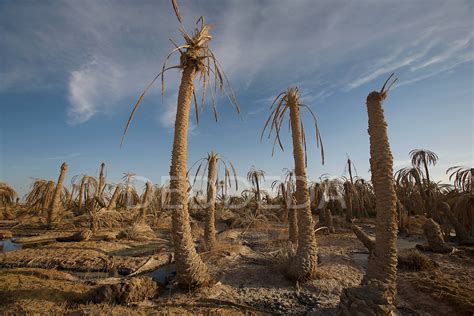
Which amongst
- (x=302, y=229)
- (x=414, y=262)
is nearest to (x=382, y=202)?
(x=302, y=229)

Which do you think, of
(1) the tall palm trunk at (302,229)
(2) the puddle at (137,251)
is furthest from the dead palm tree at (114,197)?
(1) the tall palm trunk at (302,229)

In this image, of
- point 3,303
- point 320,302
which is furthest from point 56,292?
point 320,302

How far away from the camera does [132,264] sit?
8617 mm

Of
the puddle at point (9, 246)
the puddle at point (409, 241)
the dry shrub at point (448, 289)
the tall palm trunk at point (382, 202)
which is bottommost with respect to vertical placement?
the puddle at point (409, 241)

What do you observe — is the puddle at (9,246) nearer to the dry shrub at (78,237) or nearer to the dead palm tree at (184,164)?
the dry shrub at (78,237)

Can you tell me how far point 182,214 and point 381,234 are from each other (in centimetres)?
446

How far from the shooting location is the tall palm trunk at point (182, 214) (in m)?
5.73

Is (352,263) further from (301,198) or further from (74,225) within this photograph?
(74,225)

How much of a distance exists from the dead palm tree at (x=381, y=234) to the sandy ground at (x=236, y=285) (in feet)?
3.00

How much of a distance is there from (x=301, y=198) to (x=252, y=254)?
452cm

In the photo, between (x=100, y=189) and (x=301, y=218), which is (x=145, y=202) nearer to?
(x=100, y=189)

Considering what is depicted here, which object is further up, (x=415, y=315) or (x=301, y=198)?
(x=301, y=198)

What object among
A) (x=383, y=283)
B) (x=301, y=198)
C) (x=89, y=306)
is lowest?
(x=89, y=306)

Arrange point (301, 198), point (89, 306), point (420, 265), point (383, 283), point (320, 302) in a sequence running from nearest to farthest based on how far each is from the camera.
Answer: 1. point (383, 283)
2. point (89, 306)
3. point (320, 302)
4. point (301, 198)
5. point (420, 265)
